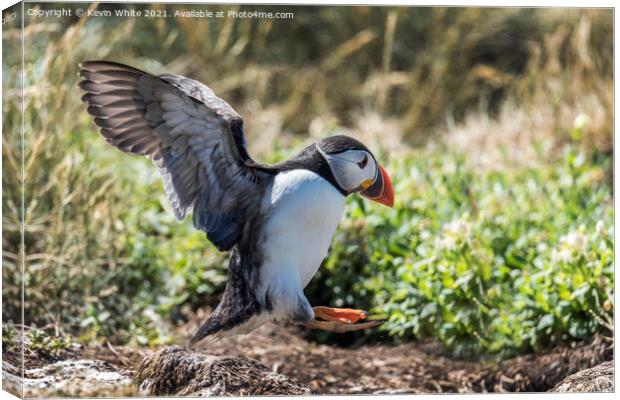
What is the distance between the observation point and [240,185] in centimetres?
369

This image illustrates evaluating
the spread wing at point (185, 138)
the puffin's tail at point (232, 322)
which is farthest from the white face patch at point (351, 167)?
the puffin's tail at point (232, 322)

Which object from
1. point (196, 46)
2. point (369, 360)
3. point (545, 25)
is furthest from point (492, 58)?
point (369, 360)

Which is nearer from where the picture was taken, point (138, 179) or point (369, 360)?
point (369, 360)

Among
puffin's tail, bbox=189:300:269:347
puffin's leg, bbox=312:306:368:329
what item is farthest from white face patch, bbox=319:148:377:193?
puffin's tail, bbox=189:300:269:347

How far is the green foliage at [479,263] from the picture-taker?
4449 millimetres

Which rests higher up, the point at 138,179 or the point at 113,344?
the point at 138,179

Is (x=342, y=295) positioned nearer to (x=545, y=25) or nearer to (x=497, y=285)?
(x=497, y=285)

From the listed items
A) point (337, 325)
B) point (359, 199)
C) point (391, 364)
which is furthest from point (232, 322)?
point (359, 199)

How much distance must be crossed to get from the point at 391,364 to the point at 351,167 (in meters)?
1.27

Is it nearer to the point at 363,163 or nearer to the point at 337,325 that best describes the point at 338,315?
the point at 337,325

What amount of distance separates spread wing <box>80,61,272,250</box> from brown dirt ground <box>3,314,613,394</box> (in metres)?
0.76

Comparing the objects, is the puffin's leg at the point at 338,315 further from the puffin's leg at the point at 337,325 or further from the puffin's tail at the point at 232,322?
the puffin's tail at the point at 232,322

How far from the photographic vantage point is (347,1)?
13.6ft

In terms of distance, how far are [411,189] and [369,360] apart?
116cm
